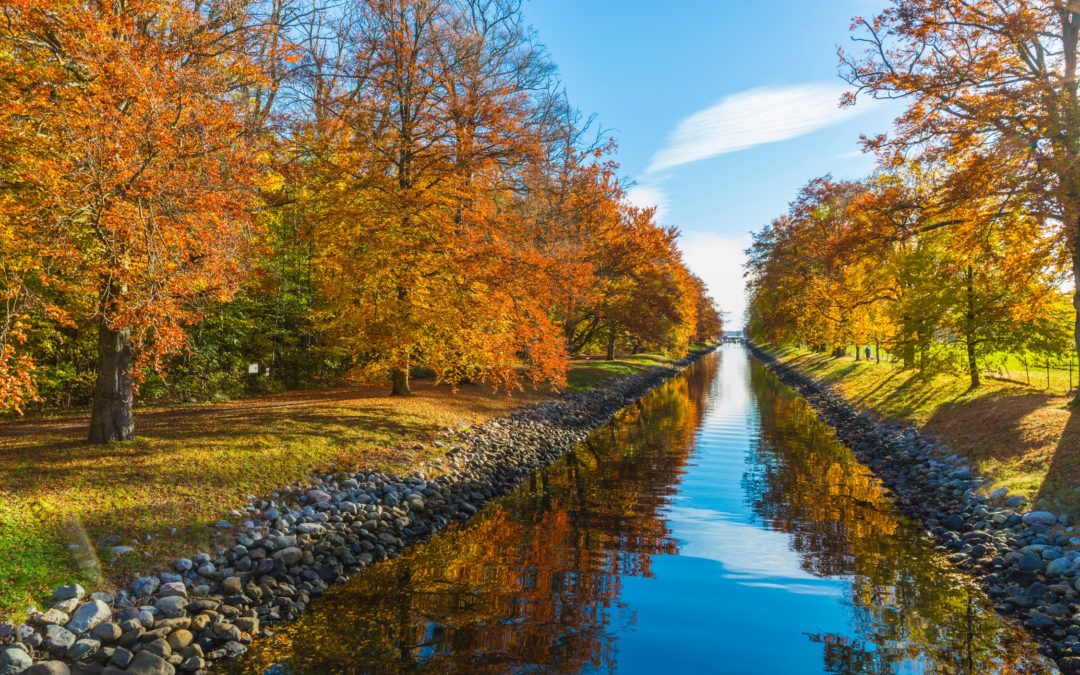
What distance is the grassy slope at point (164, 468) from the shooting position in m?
8.35

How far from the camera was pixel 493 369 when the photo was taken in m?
21.5

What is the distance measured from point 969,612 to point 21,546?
12.7 metres

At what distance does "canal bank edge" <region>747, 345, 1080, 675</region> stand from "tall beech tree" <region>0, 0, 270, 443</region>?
1334 centimetres

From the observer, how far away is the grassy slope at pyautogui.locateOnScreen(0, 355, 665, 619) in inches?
329

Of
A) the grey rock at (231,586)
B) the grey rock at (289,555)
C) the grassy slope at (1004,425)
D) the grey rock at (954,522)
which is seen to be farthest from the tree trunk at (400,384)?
the grassy slope at (1004,425)

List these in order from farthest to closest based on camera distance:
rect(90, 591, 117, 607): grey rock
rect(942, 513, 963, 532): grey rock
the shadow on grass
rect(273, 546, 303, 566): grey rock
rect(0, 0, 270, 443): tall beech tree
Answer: rect(942, 513, 963, 532): grey rock → the shadow on grass → rect(273, 546, 303, 566): grey rock → rect(0, 0, 270, 443): tall beech tree → rect(90, 591, 117, 607): grey rock

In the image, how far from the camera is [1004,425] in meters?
16.4

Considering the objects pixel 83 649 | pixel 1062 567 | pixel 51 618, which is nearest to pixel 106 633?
pixel 83 649

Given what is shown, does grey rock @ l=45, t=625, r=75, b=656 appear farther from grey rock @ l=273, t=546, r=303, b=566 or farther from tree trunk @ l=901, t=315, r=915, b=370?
tree trunk @ l=901, t=315, r=915, b=370

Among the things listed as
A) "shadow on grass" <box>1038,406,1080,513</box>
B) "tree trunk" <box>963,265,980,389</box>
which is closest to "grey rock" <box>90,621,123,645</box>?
"shadow on grass" <box>1038,406,1080,513</box>

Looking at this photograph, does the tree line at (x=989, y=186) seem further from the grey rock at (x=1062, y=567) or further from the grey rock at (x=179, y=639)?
the grey rock at (x=179, y=639)

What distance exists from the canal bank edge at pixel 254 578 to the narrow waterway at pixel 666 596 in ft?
1.69

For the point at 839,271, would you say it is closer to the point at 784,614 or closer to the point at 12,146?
the point at 784,614

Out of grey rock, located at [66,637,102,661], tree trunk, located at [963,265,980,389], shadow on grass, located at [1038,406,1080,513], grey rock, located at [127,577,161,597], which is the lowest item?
grey rock, located at [66,637,102,661]
